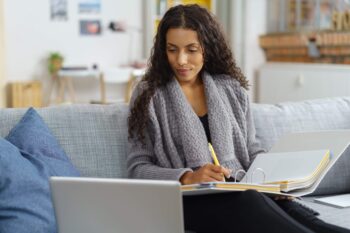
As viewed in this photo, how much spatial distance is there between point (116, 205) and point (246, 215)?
37 cm

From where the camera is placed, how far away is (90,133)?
192 centimetres

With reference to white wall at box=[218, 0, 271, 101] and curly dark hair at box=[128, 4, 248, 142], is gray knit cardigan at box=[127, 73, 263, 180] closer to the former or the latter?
curly dark hair at box=[128, 4, 248, 142]

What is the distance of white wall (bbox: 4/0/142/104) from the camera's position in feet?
19.6

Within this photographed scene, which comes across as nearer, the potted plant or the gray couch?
the gray couch

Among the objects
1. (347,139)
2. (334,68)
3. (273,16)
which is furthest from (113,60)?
(347,139)

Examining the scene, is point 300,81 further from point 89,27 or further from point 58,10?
point 58,10

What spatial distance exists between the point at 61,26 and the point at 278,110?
4416 millimetres

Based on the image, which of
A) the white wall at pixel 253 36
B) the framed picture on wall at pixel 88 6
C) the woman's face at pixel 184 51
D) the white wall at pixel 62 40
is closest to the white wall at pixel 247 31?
the white wall at pixel 253 36

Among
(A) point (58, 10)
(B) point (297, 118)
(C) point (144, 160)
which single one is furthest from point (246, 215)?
(A) point (58, 10)

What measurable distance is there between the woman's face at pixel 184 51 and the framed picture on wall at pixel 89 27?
457 cm

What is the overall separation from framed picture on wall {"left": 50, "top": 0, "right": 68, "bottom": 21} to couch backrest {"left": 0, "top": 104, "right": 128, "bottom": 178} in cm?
440

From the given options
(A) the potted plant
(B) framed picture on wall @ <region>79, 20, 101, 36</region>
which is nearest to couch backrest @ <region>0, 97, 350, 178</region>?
(A) the potted plant

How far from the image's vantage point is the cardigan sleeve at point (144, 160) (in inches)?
69.3

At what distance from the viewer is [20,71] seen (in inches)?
239
